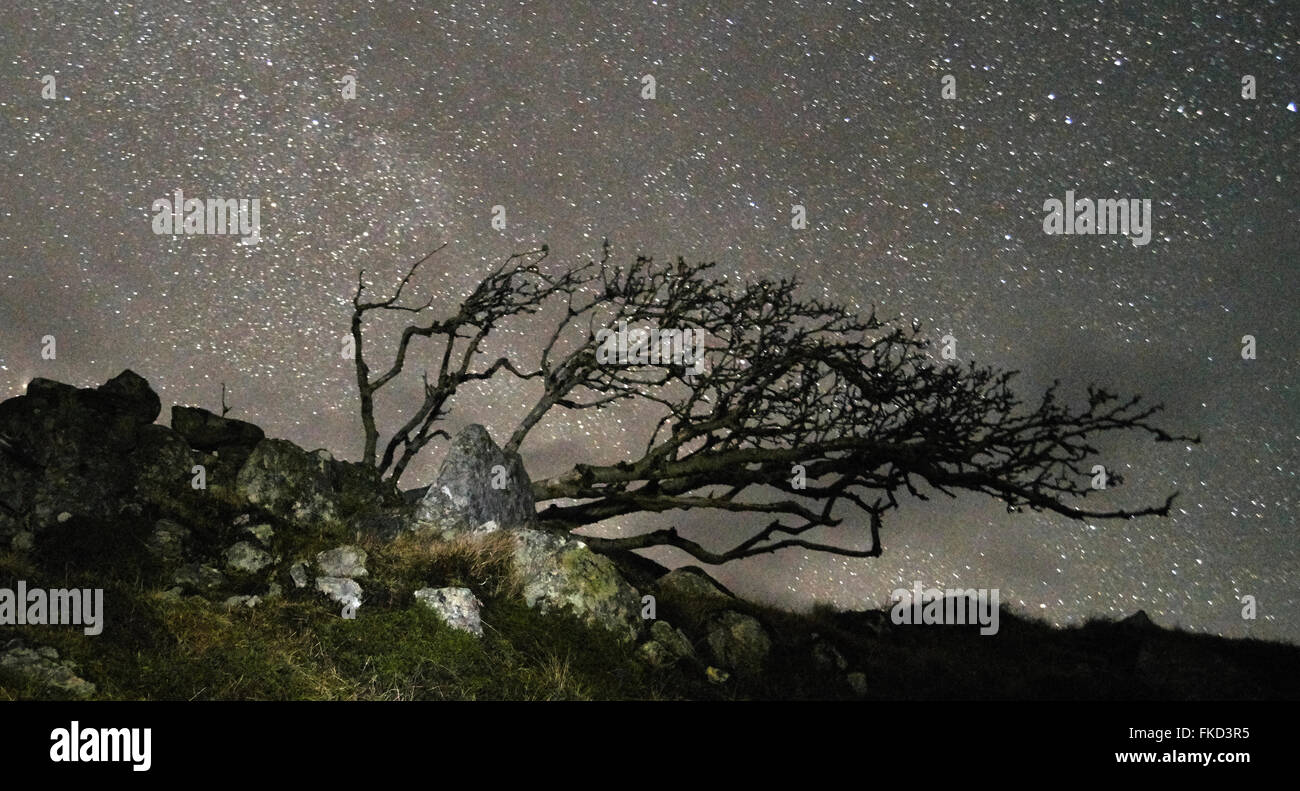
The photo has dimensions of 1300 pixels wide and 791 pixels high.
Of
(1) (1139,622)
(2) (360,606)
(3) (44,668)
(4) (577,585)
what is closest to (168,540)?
(2) (360,606)

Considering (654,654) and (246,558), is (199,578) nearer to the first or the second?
(246,558)

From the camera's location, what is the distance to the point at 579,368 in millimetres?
19359

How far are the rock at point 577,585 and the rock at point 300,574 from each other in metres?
2.60

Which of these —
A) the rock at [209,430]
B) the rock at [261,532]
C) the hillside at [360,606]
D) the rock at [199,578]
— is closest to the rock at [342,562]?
the hillside at [360,606]

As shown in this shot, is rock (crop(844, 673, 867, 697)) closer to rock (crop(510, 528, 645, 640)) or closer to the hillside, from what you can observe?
the hillside

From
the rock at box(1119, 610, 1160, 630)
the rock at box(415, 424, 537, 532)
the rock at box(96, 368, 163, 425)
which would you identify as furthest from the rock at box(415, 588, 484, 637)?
the rock at box(1119, 610, 1160, 630)

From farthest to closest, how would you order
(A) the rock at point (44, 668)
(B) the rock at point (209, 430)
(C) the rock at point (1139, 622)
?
(C) the rock at point (1139, 622)
(B) the rock at point (209, 430)
(A) the rock at point (44, 668)

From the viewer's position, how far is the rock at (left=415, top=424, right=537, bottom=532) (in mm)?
13719

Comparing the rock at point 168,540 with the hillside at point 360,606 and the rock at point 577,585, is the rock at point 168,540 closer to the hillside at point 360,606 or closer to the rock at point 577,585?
the hillside at point 360,606

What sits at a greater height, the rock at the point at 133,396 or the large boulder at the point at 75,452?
the rock at the point at 133,396

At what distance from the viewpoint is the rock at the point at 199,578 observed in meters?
10.6
